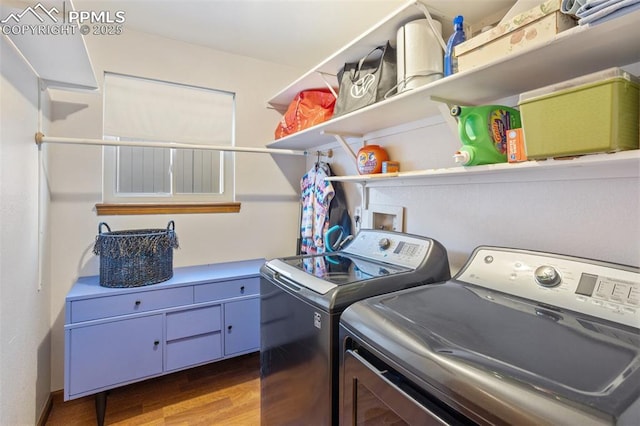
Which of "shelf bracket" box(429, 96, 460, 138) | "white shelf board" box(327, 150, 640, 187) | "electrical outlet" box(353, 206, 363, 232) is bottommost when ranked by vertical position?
"electrical outlet" box(353, 206, 363, 232)

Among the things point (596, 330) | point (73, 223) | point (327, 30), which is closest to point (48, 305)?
point (73, 223)

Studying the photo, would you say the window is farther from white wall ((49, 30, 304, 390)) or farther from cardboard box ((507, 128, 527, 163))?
cardboard box ((507, 128, 527, 163))

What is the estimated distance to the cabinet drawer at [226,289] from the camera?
2.02m

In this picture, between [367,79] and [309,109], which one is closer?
[367,79]

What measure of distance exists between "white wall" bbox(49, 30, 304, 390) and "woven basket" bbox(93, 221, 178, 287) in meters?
0.36

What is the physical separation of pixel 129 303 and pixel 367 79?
1821 mm

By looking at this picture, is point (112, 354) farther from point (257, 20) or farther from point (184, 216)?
point (257, 20)

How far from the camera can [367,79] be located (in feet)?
5.25

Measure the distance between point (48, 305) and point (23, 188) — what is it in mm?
869

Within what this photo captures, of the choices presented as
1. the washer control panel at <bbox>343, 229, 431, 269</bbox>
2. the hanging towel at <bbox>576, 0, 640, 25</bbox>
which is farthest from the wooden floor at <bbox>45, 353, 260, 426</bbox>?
the hanging towel at <bbox>576, 0, 640, 25</bbox>

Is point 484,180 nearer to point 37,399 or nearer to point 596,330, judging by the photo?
point 596,330

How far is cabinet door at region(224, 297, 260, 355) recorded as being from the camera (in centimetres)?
210

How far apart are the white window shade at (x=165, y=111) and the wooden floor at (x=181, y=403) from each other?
174 cm

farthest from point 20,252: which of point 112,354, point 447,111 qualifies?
point 447,111
